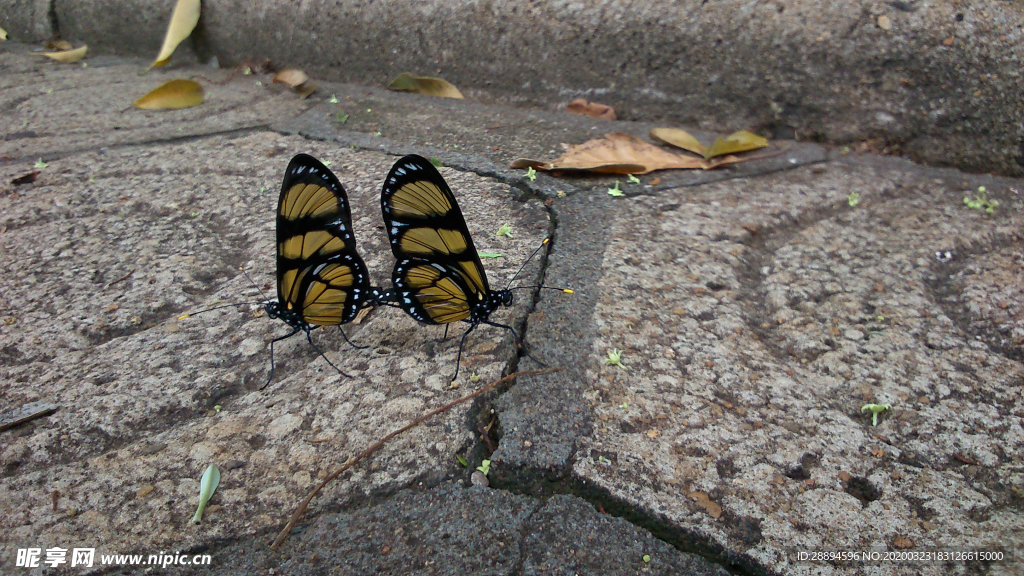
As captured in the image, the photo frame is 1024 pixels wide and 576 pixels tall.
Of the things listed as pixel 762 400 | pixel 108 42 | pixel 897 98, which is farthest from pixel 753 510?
pixel 108 42

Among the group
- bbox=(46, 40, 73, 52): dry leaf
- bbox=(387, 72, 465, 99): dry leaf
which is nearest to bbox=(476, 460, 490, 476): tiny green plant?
bbox=(387, 72, 465, 99): dry leaf

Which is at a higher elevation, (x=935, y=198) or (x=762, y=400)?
(x=935, y=198)

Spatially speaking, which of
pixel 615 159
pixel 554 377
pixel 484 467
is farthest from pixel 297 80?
pixel 484 467

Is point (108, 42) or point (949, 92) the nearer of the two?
point (949, 92)

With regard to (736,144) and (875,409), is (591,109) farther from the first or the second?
(875,409)

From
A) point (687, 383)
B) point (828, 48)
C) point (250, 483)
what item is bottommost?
point (250, 483)

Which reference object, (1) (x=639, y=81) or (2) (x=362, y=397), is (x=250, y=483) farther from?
(1) (x=639, y=81)
